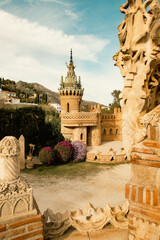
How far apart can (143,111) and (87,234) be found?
2.27 m

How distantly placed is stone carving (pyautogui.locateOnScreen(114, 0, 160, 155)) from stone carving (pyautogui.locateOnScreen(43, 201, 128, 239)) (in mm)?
1340

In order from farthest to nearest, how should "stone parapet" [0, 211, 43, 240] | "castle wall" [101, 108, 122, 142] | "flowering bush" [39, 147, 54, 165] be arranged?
"castle wall" [101, 108, 122, 142] < "flowering bush" [39, 147, 54, 165] < "stone parapet" [0, 211, 43, 240]

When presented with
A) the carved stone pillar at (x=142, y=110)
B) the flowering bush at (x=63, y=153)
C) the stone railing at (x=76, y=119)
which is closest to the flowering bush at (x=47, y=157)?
the flowering bush at (x=63, y=153)

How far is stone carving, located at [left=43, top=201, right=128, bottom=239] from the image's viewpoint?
309cm

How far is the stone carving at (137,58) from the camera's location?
8.96 ft

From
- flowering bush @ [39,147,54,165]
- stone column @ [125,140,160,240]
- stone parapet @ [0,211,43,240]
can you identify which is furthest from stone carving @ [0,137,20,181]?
flowering bush @ [39,147,54,165]

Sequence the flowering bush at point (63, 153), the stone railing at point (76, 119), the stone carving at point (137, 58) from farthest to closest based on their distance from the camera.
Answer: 1. the stone railing at point (76, 119)
2. the flowering bush at point (63, 153)
3. the stone carving at point (137, 58)

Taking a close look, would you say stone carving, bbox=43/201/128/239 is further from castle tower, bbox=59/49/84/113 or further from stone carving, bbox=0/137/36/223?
castle tower, bbox=59/49/84/113

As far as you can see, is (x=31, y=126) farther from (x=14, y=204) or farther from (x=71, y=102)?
(x=14, y=204)

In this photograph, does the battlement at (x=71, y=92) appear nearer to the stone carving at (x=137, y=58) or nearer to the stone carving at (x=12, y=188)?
the stone carving at (x=137, y=58)

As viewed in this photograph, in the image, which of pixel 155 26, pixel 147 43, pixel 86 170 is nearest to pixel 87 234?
pixel 147 43

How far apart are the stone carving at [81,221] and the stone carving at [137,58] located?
1340 mm

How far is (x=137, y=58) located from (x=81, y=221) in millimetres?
2902

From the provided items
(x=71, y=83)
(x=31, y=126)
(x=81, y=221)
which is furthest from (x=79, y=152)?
(x=81, y=221)
